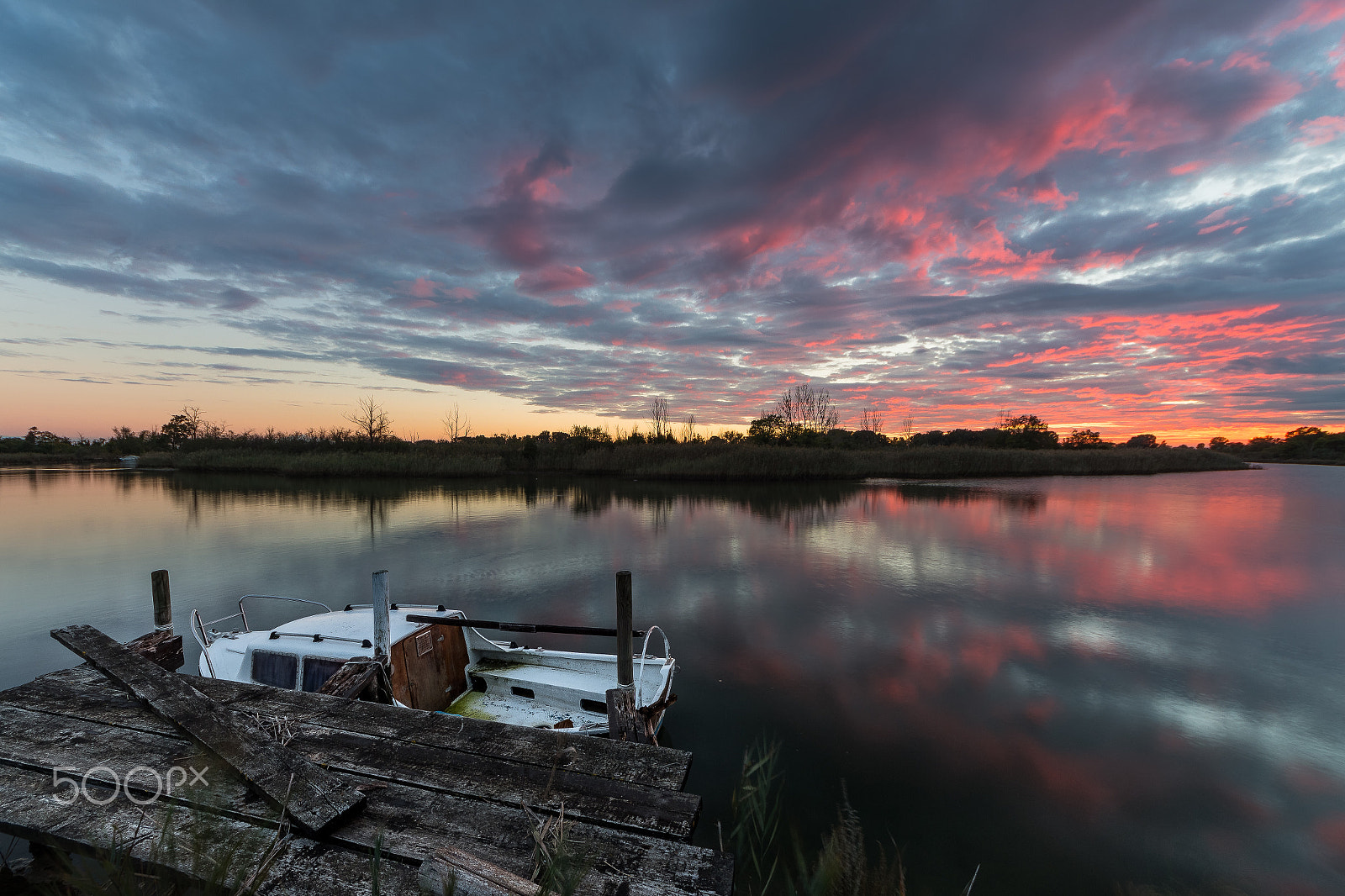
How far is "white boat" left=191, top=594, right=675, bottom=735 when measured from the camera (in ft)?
16.4

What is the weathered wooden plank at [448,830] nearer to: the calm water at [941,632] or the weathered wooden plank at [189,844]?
the weathered wooden plank at [189,844]

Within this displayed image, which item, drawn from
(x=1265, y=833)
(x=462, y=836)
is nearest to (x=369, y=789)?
(x=462, y=836)

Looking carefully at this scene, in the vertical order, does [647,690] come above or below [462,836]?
below

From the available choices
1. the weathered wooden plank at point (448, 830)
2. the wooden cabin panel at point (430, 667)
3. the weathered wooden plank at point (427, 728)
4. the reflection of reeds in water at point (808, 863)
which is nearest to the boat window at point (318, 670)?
the wooden cabin panel at point (430, 667)

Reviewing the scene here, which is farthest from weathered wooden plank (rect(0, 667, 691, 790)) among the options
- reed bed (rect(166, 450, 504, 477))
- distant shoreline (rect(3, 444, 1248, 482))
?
reed bed (rect(166, 450, 504, 477))

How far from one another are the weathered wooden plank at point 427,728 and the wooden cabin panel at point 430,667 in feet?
5.49

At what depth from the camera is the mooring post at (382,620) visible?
476 centimetres

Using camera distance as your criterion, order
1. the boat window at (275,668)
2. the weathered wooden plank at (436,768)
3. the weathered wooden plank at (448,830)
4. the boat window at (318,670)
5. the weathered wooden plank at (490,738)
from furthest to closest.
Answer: the boat window at (275,668)
the boat window at (318,670)
the weathered wooden plank at (490,738)
the weathered wooden plank at (436,768)
the weathered wooden plank at (448,830)

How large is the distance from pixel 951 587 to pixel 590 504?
1541 centimetres

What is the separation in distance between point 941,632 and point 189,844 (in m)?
9.27

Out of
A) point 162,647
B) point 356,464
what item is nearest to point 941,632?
point 162,647

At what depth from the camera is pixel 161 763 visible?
2.54 metres

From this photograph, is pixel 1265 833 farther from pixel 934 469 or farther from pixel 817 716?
pixel 934 469

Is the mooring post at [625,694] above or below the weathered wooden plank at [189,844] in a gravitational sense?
below
